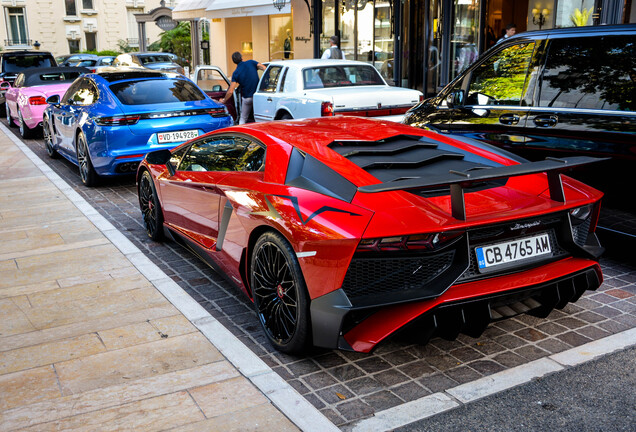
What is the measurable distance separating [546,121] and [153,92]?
18.4ft

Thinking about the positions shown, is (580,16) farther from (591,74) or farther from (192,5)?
(192,5)

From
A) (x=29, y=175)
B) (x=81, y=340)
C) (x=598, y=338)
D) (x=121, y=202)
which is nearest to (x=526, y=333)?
(x=598, y=338)

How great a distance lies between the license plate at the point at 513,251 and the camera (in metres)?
3.49

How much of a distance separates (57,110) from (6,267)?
17.5 ft

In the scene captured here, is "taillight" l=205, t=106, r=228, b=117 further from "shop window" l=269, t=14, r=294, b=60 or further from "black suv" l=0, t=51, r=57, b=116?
"shop window" l=269, t=14, r=294, b=60

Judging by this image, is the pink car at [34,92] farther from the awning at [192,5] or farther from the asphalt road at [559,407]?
A: the asphalt road at [559,407]

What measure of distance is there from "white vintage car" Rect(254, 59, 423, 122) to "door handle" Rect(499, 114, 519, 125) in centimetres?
385

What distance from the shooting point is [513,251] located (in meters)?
3.59

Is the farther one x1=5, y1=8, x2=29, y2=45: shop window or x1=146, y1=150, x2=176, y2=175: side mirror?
x1=5, y1=8, x2=29, y2=45: shop window

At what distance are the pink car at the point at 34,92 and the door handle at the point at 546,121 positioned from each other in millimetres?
10439

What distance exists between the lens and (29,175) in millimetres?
10188

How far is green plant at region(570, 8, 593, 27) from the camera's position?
1186 cm

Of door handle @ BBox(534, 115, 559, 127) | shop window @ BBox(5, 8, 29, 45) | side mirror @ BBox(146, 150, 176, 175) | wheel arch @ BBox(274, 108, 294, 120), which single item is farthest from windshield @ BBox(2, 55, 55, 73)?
shop window @ BBox(5, 8, 29, 45)

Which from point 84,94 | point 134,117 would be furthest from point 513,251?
point 84,94
